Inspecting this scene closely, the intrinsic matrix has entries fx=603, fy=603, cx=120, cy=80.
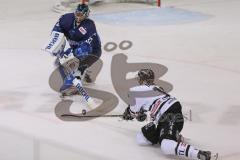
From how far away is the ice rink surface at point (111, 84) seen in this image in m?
4.61

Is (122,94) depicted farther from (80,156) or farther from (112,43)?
(112,43)

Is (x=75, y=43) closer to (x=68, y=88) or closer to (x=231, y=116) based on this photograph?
(x=68, y=88)

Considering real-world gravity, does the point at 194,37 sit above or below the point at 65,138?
below

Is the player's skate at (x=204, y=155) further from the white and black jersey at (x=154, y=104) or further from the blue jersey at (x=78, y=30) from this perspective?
the blue jersey at (x=78, y=30)

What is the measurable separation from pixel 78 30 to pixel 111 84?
768 millimetres

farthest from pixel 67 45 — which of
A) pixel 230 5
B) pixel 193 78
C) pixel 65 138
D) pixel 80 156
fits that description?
pixel 230 5

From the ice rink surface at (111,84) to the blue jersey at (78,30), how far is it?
1.83ft

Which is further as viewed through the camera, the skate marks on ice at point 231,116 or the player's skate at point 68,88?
the player's skate at point 68,88

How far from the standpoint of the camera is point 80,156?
4.39m

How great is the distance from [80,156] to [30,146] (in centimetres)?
45

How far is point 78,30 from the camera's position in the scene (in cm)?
602

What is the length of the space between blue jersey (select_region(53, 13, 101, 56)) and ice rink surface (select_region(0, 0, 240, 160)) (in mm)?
556

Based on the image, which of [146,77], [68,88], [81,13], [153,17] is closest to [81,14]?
[81,13]

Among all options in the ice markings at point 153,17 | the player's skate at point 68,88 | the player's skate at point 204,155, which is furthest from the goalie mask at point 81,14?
the ice markings at point 153,17
